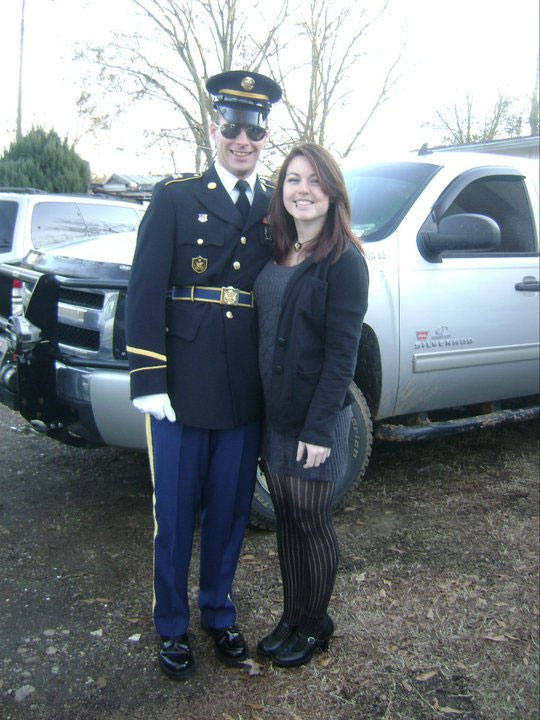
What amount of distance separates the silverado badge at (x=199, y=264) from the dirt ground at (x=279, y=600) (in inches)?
53.7

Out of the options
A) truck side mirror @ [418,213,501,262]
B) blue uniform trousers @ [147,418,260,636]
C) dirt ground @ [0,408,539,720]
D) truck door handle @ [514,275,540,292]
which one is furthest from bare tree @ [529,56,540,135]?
blue uniform trousers @ [147,418,260,636]

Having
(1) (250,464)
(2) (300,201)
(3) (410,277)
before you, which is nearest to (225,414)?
(1) (250,464)

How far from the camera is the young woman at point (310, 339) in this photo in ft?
7.57

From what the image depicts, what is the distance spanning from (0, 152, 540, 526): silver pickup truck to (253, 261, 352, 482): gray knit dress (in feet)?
2.70

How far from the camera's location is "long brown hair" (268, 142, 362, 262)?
7.58 ft

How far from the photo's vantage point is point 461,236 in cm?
371

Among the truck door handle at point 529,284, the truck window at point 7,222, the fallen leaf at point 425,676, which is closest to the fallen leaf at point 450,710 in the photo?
the fallen leaf at point 425,676

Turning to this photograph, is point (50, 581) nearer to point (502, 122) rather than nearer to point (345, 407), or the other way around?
point (345, 407)

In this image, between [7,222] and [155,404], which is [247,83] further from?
[7,222]

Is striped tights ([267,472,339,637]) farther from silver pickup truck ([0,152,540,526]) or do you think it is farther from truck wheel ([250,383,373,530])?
truck wheel ([250,383,373,530])

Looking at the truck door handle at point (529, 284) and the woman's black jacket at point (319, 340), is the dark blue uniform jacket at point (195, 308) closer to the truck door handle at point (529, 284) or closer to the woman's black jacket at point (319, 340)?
the woman's black jacket at point (319, 340)

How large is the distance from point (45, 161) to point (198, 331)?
12.0 metres

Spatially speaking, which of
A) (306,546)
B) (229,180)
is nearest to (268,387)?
(306,546)

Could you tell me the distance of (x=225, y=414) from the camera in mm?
2436
